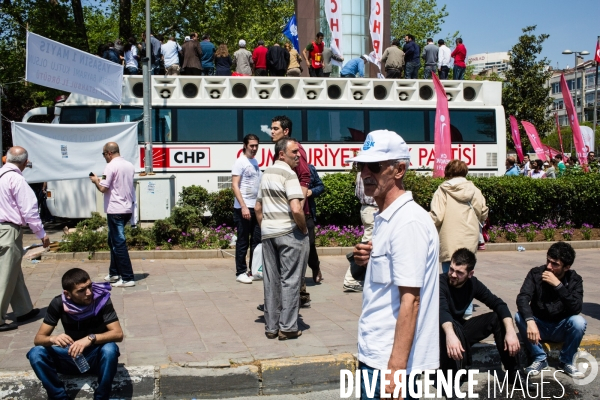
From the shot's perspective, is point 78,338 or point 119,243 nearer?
point 78,338

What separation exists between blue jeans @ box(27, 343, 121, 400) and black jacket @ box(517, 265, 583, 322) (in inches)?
140

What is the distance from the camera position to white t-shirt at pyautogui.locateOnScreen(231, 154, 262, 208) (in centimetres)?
883

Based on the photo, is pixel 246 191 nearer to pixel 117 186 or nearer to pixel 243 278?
pixel 243 278

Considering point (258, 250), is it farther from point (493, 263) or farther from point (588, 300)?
point (493, 263)

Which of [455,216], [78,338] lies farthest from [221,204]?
[78,338]

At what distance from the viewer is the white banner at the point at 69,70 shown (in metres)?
10.5

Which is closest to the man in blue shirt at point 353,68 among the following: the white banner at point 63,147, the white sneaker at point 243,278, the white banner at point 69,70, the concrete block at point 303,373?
the white banner at point 63,147

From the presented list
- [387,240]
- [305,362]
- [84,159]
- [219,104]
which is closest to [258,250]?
[305,362]

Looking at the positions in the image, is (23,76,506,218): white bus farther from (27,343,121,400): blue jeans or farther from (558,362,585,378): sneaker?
(27,343,121,400): blue jeans

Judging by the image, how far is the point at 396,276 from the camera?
2984mm

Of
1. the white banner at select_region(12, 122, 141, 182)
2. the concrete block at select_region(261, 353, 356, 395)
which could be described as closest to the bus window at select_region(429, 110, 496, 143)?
the white banner at select_region(12, 122, 141, 182)

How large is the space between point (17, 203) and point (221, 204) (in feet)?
22.4

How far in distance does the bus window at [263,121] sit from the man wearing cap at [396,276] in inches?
537

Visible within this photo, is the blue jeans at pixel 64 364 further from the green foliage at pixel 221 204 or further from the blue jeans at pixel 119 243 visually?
the green foliage at pixel 221 204
